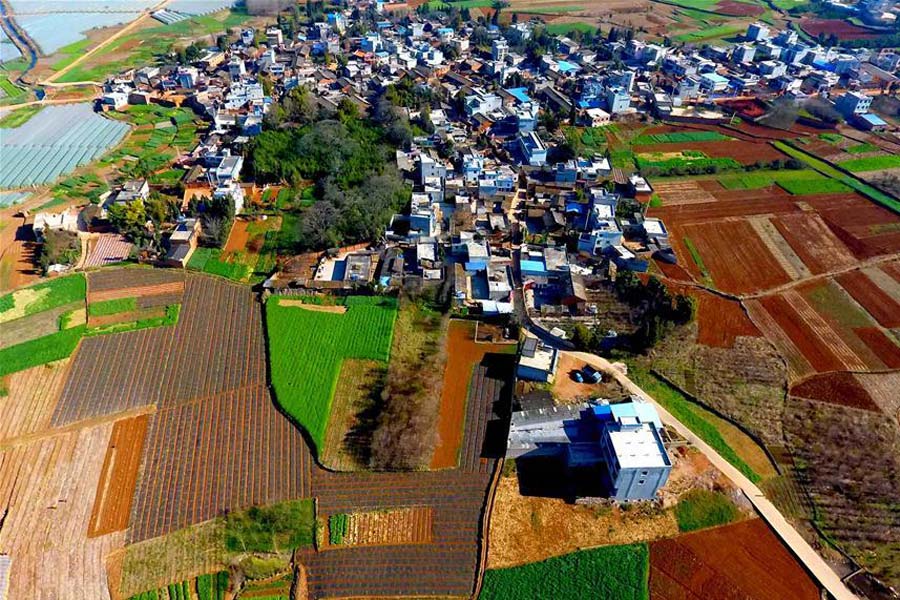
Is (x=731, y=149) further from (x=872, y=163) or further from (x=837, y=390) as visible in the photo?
(x=837, y=390)

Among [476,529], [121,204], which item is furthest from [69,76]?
[476,529]

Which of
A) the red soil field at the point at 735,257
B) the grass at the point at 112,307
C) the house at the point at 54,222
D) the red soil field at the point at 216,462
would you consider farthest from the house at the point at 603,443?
the house at the point at 54,222

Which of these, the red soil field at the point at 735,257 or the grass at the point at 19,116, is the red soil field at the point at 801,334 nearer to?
the red soil field at the point at 735,257

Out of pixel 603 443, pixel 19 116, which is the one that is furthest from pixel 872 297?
pixel 19 116

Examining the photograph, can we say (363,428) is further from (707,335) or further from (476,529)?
(707,335)

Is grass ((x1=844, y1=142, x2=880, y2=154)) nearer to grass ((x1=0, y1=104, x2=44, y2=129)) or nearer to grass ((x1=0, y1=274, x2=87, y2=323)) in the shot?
grass ((x1=0, y1=274, x2=87, y2=323))

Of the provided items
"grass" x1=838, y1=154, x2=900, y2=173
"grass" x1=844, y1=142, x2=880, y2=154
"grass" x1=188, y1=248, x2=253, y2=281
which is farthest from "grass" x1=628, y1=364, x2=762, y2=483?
"grass" x1=844, y1=142, x2=880, y2=154

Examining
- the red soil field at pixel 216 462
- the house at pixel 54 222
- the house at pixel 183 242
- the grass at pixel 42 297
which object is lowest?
the red soil field at pixel 216 462
